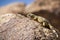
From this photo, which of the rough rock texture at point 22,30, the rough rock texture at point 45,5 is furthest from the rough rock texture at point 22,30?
the rough rock texture at point 45,5

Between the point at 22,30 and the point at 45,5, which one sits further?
the point at 45,5

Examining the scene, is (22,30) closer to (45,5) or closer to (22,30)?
(22,30)

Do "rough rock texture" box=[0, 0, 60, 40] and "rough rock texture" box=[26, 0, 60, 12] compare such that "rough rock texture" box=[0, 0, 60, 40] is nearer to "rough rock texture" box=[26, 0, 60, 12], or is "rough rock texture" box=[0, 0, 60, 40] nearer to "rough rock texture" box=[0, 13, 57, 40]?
"rough rock texture" box=[0, 13, 57, 40]

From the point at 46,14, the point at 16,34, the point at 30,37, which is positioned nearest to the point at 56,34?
the point at 30,37

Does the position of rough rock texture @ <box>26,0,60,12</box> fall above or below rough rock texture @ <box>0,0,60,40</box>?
above

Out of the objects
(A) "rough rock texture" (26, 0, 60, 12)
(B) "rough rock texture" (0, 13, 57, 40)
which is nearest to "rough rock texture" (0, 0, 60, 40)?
(B) "rough rock texture" (0, 13, 57, 40)

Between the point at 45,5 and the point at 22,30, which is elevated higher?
the point at 45,5

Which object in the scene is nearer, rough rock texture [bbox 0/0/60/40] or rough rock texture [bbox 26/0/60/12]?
rough rock texture [bbox 0/0/60/40]

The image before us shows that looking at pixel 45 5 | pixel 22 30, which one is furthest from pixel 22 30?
pixel 45 5

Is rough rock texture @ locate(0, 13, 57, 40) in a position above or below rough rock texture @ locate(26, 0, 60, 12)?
below
